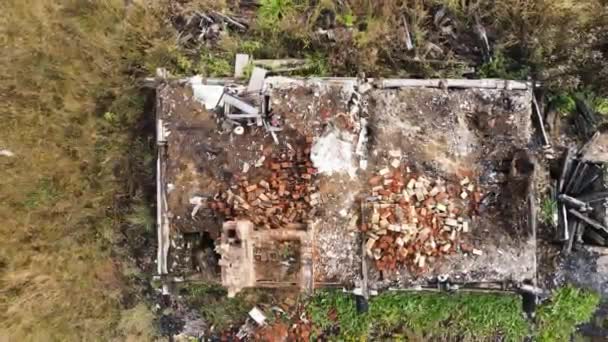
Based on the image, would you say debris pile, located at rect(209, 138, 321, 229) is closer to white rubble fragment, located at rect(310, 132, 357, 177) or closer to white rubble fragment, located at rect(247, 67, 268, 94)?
white rubble fragment, located at rect(310, 132, 357, 177)

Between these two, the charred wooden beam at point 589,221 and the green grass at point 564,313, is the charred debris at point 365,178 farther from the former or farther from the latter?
the green grass at point 564,313

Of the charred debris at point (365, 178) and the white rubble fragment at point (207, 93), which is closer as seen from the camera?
the charred debris at point (365, 178)

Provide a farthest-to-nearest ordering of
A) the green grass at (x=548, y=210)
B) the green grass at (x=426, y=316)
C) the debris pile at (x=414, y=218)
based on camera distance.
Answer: the green grass at (x=426, y=316) < the green grass at (x=548, y=210) < the debris pile at (x=414, y=218)

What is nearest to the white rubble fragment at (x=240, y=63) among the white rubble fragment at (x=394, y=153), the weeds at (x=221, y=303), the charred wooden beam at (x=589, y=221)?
the white rubble fragment at (x=394, y=153)

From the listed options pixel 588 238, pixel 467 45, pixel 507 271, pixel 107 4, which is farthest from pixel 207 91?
pixel 588 238

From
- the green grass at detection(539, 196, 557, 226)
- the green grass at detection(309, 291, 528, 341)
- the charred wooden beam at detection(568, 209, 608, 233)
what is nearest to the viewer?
the charred wooden beam at detection(568, 209, 608, 233)

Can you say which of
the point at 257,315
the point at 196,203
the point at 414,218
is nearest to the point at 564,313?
the point at 414,218

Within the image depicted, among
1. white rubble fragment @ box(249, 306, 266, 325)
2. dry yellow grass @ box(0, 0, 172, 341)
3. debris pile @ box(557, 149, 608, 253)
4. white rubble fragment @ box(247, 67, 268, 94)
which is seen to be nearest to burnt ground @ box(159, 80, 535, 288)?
white rubble fragment @ box(247, 67, 268, 94)
